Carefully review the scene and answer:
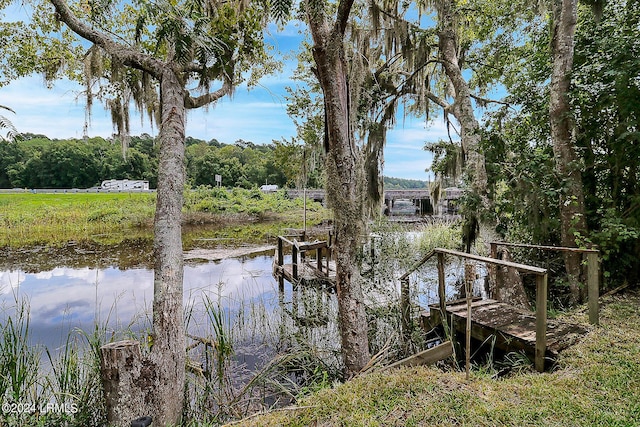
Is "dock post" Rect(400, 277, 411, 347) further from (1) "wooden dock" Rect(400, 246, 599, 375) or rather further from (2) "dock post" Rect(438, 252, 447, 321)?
(2) "dock post" Rect(438, 252, 447, 321)

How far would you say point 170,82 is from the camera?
332cm

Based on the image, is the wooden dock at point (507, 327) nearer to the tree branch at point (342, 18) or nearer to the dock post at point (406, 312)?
the dock post at point (406, 312)

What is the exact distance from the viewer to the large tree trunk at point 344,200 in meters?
3.20

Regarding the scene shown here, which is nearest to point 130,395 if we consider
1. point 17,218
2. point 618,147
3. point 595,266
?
point 595,266

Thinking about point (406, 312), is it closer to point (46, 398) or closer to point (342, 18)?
point (342, 18)

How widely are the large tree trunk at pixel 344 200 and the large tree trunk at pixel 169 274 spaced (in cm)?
149

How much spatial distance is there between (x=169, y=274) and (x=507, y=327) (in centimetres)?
345

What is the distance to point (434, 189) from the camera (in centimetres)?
855

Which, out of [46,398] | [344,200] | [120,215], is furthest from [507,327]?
[120,215]

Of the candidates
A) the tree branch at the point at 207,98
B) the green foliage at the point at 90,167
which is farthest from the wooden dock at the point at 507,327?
the green foliage at the point at 90,167

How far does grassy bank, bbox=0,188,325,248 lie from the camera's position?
1447cm

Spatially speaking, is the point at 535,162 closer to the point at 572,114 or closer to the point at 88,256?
the point at 572,114

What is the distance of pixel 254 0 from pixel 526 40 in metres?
5.54

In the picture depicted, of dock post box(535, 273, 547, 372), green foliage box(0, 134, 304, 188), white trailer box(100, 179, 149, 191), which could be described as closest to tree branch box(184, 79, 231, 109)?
dock post box(535, 273, 547, 372)
